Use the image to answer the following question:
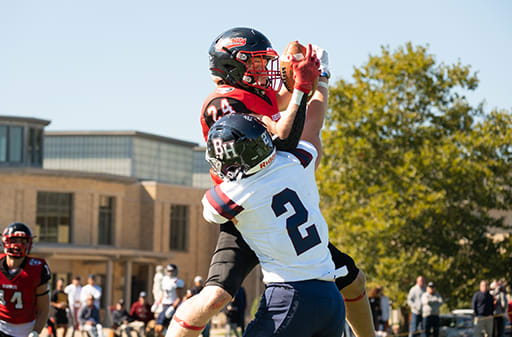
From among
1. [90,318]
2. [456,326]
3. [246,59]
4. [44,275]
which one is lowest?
[456,326]

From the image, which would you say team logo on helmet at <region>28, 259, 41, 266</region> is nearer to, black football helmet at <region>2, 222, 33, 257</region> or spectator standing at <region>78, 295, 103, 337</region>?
black football helmet at <region>2, 222, 33, 257</region>

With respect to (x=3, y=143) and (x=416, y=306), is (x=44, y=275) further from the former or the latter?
(x=3, y=143)

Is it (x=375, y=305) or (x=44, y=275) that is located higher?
(x=44, y=275)

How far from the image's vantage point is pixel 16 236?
7770 mm

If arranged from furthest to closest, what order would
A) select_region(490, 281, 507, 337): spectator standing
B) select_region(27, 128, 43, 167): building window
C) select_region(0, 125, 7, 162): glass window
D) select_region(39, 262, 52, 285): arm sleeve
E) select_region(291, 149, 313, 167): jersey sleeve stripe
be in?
select_region(27, 128, 43, 167): building window → select_region(0, 125, 7, 162): glass window → select_region(490, 281, 507, 337): spectator standing → select_region(39, 262, 52, 285): arm sleeve → select_region(291, 149, 313, 167): jersey sleeve stripe

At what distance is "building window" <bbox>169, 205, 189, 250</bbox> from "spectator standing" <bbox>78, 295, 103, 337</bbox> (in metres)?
37.2

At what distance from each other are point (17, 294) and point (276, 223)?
14.5ft

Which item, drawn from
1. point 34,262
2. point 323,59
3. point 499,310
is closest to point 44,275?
point 34,262

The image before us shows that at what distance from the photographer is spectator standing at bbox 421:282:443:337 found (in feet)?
72.3

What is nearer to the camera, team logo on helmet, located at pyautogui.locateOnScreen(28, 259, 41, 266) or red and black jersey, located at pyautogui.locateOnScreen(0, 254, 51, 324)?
red and black jersey, located at pyautogui.locateOnScreen(0, 254, 51, 324)

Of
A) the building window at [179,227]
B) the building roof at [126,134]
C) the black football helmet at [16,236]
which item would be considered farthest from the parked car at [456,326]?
the building roof at [126,134]

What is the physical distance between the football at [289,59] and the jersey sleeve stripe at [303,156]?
1.35 feet

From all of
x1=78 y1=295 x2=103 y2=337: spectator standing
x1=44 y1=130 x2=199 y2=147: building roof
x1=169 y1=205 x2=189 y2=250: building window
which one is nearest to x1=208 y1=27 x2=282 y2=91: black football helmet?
x1=78 y1=295 x2=103 y2=337: spectator standing

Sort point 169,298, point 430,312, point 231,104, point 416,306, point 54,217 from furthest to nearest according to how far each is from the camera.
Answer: point 54,217
point 416,306
point 430,312
point 169,298
point 231,104
